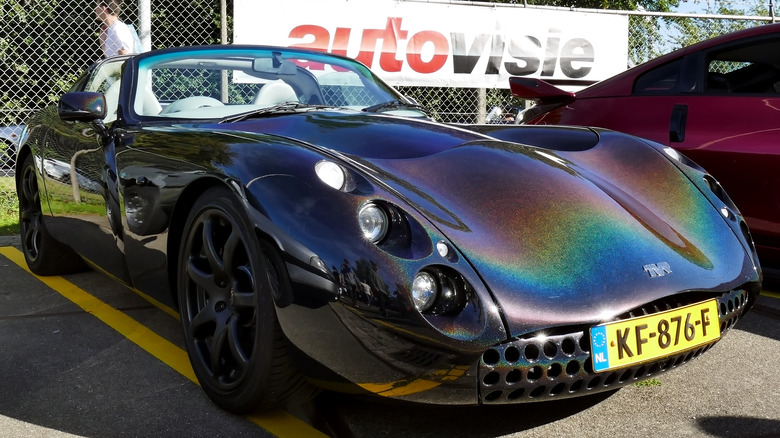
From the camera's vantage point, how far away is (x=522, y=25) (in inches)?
340

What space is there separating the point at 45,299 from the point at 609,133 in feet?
9.09

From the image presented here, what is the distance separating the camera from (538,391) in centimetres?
216

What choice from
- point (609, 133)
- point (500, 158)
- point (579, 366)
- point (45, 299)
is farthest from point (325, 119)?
point (45, 299)

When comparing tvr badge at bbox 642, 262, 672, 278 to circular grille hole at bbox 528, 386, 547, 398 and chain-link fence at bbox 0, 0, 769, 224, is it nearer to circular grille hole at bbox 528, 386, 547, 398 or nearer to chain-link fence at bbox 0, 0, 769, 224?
circular grille hole at bbox 528, 386, 547, 398

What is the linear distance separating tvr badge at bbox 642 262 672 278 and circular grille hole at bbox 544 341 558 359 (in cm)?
40

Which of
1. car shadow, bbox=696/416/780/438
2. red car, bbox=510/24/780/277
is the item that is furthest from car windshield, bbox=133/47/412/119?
car shadow, bbox=696/416/780/438

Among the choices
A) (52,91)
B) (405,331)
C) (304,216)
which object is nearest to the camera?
(405,331)

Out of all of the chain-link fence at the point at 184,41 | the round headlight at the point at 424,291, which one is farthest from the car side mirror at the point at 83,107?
the chain-link fence at the point at 184,41

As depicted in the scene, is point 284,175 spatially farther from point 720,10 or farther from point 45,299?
point 720,10

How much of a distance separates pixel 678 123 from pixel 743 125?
326 millimetres

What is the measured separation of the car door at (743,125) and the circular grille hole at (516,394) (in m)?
2.30

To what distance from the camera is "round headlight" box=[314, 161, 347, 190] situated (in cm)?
232

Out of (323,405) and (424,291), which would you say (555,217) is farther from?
(323,405)

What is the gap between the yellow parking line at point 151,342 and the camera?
253 cm
